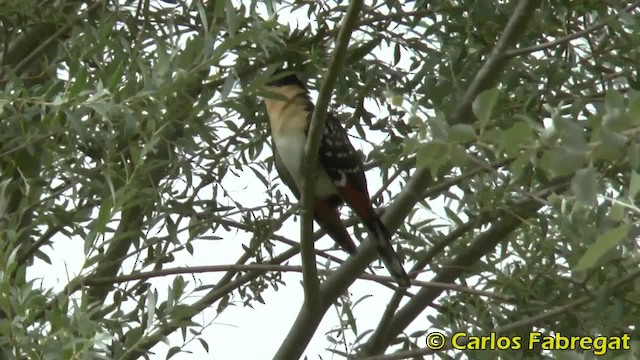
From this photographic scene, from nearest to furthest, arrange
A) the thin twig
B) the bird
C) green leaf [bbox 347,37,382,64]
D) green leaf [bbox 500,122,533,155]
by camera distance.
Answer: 1. green leaf [bbox 500,122,533,155]
2. the thin twig
3. green leaf [bbox 347,37,382,64]
4. the bird

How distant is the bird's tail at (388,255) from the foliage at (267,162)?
0.07 metres

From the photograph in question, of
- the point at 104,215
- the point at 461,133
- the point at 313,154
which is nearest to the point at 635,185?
the point at 461,133

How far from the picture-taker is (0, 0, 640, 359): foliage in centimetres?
265

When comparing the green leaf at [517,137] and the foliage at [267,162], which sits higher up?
the foliage at [267,162]

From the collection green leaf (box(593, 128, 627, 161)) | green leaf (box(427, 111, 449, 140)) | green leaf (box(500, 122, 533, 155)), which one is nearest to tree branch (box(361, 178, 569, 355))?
green leaf (box(427, 111, 449, 140))

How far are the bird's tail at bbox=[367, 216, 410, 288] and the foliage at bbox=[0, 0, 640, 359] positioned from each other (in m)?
0.07

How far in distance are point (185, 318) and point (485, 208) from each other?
2.93 ft

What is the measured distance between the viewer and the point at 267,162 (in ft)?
14.4

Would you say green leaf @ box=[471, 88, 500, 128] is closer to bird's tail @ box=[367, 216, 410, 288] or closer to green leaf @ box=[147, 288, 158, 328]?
green leaf @ box=[147, 288, 158, 328]

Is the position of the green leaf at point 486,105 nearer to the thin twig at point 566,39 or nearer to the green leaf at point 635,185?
the green leaf at point 635,185

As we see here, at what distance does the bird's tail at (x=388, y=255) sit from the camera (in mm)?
3621

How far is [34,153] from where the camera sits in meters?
3.03

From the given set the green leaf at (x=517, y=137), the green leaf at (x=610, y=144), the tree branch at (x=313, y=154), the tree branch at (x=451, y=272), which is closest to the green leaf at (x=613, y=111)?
the green leaf at (x=610, y=144)

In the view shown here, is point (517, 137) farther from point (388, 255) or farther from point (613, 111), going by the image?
point (388, 255)
